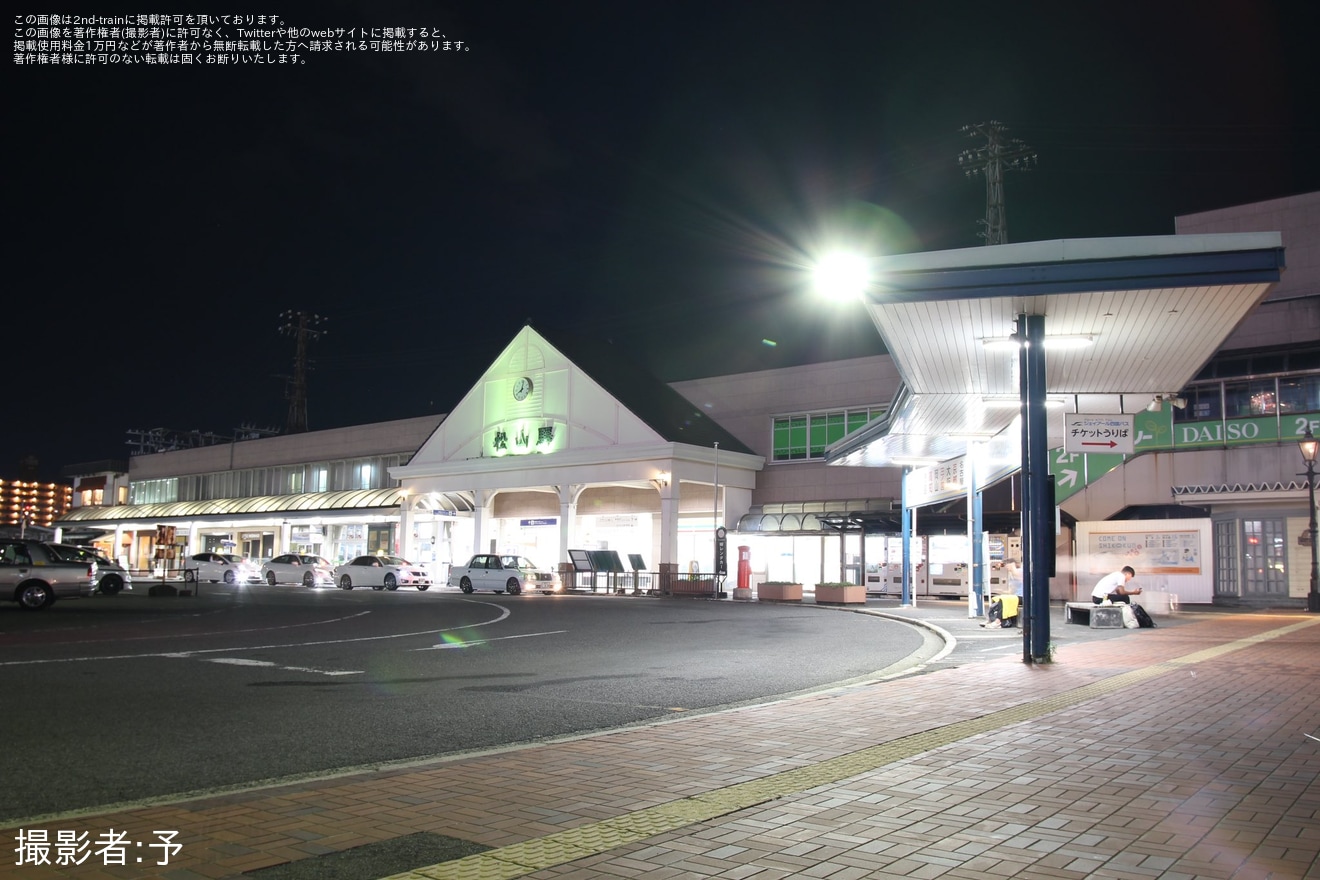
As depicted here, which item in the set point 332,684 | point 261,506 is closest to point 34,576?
point 332,684

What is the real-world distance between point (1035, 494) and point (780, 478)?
31424 mm

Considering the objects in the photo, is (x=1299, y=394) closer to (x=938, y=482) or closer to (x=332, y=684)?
(x=938, y=482)

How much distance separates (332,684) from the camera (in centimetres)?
1107

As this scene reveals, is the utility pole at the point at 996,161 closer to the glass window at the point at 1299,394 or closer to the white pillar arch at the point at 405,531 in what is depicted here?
the glass window at the point at 1299,394

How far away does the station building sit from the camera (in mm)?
30438

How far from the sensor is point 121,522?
75.0 meters

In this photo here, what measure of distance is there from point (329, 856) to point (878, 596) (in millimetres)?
33624

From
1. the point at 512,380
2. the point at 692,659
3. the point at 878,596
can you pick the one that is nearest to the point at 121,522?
the point at 512,380

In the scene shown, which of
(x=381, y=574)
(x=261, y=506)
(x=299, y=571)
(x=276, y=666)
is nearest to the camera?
(x=276, y=666)

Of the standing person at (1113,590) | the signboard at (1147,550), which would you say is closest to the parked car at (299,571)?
the signboard at (1147,550)

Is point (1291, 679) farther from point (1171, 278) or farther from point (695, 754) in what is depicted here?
point (695, 754)

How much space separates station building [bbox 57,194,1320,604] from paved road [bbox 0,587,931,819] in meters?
6.57

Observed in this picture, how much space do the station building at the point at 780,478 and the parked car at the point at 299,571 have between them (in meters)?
5.02

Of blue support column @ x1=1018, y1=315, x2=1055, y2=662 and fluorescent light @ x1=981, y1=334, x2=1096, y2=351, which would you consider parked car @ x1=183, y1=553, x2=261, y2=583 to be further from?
blue support column @ x1=1018, y1=315, x2=1055, y2=662
